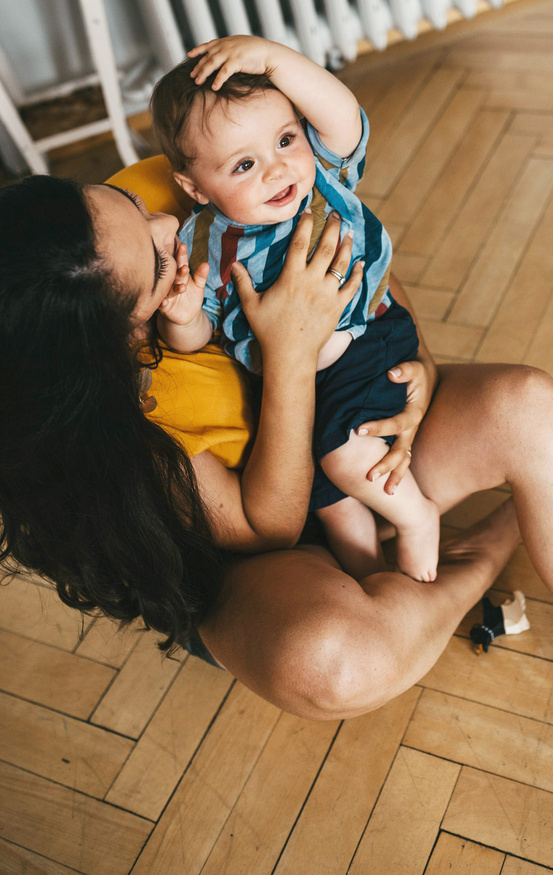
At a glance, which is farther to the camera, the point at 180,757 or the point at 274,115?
the point at 180,757

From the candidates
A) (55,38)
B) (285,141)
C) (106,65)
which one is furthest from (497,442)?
(55,38)

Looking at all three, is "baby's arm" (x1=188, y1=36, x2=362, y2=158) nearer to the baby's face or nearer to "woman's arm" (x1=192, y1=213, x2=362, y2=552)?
the baby's face

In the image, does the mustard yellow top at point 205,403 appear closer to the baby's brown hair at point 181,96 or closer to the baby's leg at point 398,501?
the baby's leg at point 398,501

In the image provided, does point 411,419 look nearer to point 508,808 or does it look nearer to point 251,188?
point 251,188

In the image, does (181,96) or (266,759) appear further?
(266,759)

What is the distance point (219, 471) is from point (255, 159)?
1.39ft

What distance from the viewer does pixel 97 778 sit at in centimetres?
123

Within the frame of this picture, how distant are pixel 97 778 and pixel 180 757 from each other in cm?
15

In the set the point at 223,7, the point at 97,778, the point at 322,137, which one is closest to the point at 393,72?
the point at 223,7

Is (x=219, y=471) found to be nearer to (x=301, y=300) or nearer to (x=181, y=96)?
(x=301, y=300)

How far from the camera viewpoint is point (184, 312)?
966 mm

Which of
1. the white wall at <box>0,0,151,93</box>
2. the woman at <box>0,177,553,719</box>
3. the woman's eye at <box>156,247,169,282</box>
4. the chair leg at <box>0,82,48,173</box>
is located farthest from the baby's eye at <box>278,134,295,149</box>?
the white wall at <box>0,0,151,93</box>

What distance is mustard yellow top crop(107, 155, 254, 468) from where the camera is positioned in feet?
3.25

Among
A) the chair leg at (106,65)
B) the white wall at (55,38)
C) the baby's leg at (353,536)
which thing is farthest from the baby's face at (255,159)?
the white wall at (55,38)
